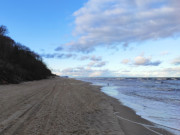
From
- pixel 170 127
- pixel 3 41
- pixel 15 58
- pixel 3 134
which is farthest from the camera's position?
pixel 15 58

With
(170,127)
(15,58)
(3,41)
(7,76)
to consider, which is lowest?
(170,127)

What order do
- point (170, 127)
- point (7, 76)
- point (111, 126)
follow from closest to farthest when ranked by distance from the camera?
point (111, 126) → point (170, 127) → point (7, 76)

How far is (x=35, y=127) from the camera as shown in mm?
5336

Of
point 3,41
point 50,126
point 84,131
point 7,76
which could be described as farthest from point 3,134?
point 3,41

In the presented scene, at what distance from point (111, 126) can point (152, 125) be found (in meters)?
1.81

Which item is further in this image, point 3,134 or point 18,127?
point 18,127

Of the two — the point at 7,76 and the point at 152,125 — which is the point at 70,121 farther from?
the point at 7,76

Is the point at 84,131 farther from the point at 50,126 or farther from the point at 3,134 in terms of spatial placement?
the point at 3,134

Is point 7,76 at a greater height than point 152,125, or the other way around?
point 7,76

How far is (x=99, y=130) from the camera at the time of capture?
5.39 metres

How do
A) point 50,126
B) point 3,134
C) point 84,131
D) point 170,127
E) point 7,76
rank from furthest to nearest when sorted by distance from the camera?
point 7,76
point 170,127
point 50,126
point 84,131
point 3,134

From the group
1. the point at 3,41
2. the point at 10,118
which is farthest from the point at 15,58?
the point at 10,118

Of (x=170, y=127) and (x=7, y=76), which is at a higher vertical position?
(x=7, y=76)

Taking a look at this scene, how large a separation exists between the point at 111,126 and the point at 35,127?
2.68 meters
